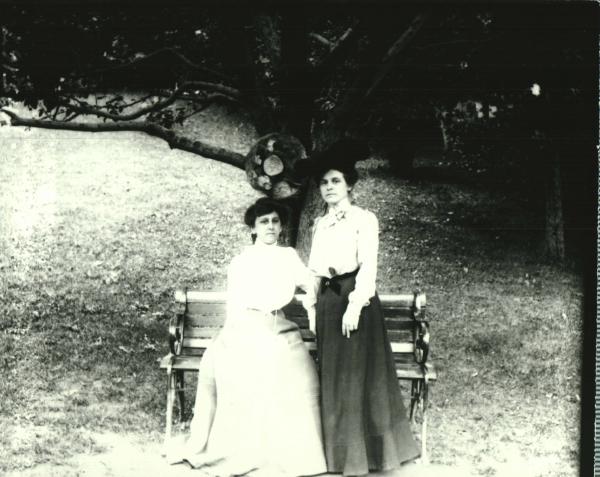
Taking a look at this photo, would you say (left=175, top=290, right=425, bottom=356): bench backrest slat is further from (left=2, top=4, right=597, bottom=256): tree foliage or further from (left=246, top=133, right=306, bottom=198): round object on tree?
(left=2, top=4, right=597, bottom=256): tree foliage

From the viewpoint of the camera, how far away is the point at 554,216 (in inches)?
162

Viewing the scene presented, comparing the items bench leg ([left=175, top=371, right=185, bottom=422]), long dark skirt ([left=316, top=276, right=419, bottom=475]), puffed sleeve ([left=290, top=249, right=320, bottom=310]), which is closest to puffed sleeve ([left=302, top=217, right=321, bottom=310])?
puffed sleeve ([left=290, top=249, right=320, bottom=310])

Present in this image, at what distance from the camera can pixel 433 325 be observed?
4.71 metres

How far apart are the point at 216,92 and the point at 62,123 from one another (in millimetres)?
976

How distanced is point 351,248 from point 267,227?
515 mm

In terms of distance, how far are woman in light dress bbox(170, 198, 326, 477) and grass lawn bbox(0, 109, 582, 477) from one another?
1.91 ft

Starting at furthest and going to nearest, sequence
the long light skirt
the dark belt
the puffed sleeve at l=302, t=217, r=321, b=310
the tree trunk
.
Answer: the tree trunk, the puffed sleeve at l=302, t=217, r=321, b=310, the dark belt, the long light skirt

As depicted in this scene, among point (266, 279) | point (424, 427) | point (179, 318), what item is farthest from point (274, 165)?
point (424, 427)

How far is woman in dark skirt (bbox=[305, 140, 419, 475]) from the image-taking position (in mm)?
3768

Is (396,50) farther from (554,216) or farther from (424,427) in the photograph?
(424,427)

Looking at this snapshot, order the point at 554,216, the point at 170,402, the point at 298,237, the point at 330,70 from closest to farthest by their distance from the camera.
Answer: the point at 554,216 → the point at 170,402 → the point at 330,70 → the point at 298,237

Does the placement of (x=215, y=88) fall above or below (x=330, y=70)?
below

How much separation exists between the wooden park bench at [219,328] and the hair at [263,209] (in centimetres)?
60

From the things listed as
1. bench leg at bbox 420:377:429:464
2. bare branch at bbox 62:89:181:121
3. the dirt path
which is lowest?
the dirt path
